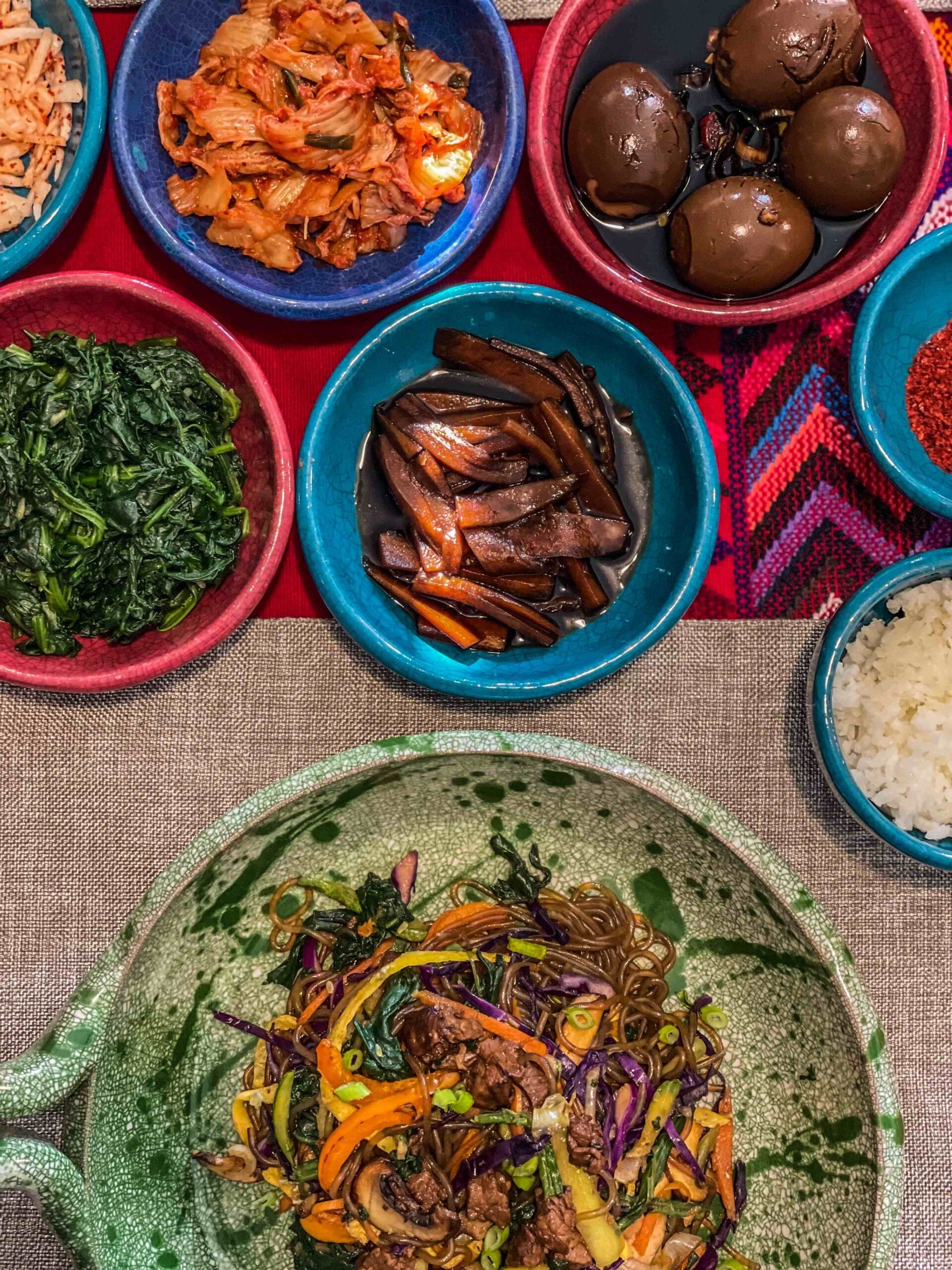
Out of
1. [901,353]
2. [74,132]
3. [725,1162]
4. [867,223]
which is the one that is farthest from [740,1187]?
[74,132]

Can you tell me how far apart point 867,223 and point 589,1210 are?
1742 mm

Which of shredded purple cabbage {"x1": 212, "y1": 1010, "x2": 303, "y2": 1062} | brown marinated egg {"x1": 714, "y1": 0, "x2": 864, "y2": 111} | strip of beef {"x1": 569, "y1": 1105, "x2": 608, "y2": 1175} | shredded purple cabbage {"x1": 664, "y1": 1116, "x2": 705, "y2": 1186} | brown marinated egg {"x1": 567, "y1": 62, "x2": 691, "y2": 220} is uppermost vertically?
brown marinated egg {"x1": 714, "y1": 0, "x2": 864, "y2": 111}

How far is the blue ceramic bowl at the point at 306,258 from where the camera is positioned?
1.82 meters

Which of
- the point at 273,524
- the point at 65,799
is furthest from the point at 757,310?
the point at 65,799

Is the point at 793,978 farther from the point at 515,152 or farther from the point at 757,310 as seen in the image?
the point at 515,152

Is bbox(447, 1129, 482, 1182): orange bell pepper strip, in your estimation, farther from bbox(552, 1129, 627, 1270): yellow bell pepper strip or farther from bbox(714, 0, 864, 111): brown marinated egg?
bbox(714, 0, 864, 111): brown marinated egg

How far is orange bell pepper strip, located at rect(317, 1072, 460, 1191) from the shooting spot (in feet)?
5.13

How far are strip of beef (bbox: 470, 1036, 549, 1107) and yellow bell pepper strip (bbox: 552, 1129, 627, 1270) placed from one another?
3.5 inches

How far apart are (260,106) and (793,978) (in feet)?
5.71

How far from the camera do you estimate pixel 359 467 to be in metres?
1.98

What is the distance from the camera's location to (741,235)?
71.3 inches

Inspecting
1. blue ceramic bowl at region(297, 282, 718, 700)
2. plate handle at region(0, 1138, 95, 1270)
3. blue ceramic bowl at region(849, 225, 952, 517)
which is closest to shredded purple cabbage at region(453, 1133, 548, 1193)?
plate handle at region(0, 1138, 95, 1270)

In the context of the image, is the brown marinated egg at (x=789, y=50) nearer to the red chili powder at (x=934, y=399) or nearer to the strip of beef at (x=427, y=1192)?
the red chili powder at (x=934, y=399)

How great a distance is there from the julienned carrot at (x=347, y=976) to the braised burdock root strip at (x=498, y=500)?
22.3 inches
